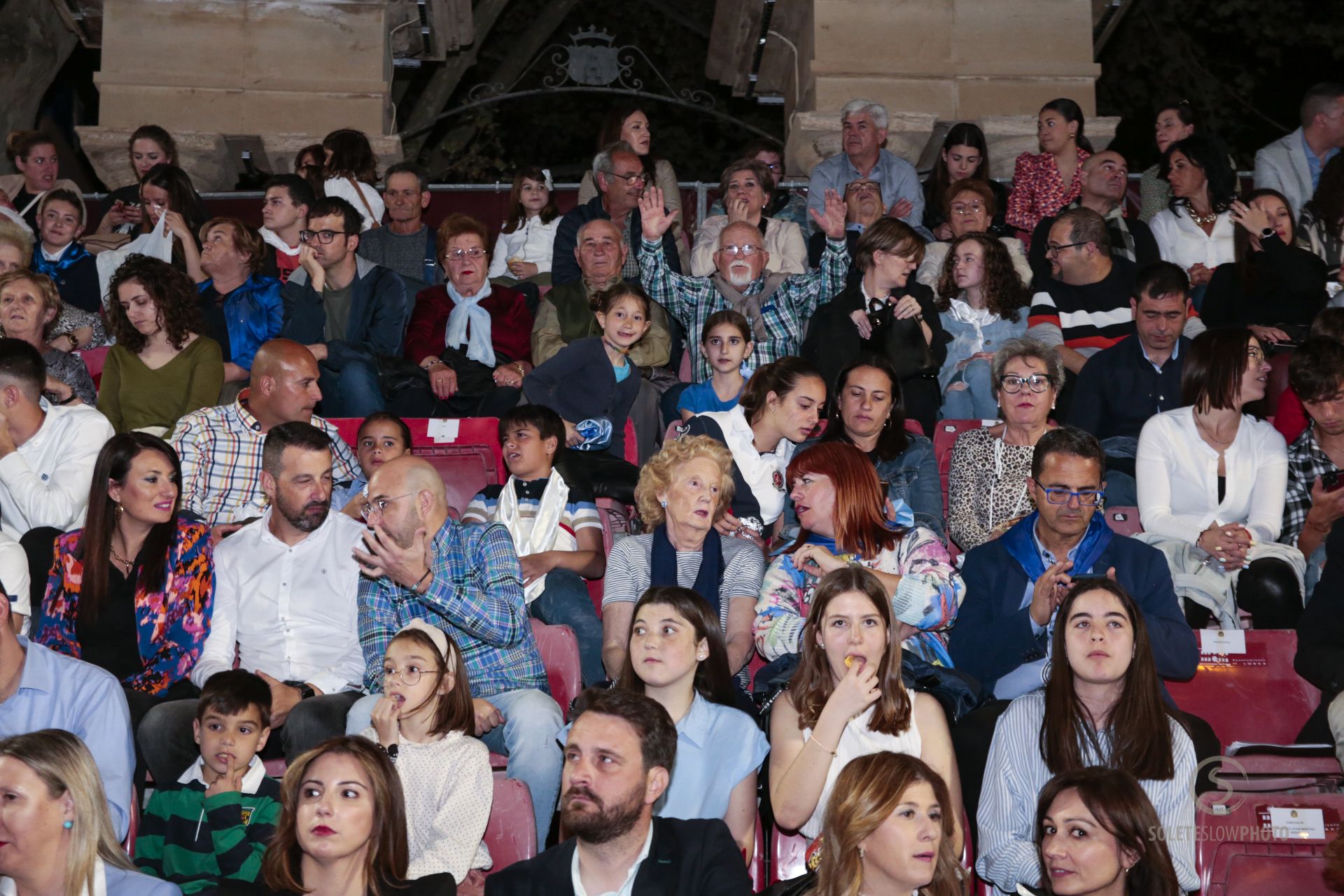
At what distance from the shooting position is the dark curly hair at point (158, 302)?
6242 mm

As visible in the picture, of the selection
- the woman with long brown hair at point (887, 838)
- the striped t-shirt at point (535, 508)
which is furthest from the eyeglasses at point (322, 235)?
the woman with long brown hair at point (887, 838)

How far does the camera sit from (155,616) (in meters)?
4.70

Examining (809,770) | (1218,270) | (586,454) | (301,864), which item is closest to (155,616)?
(301,864)

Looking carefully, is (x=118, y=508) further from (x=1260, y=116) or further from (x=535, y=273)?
(x=1260, y=116)

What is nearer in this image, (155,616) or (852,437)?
(155,616)

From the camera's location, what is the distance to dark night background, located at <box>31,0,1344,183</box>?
14867 millimetres

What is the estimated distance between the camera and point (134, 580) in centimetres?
474

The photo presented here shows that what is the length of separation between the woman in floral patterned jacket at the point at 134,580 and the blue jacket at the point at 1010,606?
2356 millimetres

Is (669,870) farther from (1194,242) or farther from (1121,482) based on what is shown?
(1194,242)

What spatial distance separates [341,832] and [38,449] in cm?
262

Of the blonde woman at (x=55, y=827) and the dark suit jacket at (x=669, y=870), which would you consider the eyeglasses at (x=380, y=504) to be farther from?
the dark suit jacket at (x=669, y=870)

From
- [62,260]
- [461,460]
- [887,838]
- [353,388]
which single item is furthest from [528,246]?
[887,838]

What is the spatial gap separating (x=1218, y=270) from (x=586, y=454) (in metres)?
3.37

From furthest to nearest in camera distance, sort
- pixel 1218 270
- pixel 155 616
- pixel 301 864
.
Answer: pixel 1218 270 < pixel 155 616 < pixel 301 864
